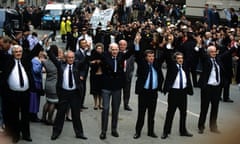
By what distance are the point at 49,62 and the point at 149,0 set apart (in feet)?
103

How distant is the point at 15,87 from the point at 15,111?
1.52 ft

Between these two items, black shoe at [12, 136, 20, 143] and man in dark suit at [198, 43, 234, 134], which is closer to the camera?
black shoe at [12, 136, 20, 143]

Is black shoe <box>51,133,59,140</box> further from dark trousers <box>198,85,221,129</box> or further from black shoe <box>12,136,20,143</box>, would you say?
dark trousers <box>198,85,221,129</box>

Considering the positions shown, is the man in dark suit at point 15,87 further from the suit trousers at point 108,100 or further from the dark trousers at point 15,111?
the suit trousers at point 108,100

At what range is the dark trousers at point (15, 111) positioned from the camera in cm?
798

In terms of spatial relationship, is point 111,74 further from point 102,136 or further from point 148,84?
point 102,136

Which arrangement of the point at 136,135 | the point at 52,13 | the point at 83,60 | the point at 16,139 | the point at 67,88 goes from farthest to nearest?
the point at 52,13
the point at 83,60
the point at 136,135
the point at 67,88
the point at 16,139

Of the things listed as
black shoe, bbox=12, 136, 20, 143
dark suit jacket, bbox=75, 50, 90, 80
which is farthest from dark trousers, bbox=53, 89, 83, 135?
dark suit jacket, bbox=75, 50, 90, 80

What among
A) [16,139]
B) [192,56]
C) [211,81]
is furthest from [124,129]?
[192,56]

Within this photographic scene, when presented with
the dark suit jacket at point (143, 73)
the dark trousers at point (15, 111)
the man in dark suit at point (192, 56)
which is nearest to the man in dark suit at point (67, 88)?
the dark trousers at point (15, 111)

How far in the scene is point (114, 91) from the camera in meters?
8.61

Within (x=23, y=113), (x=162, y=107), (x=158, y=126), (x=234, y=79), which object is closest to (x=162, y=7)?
(x=234, y=79)

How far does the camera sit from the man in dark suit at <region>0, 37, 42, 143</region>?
7922 mm

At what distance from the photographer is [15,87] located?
7.92 metres
